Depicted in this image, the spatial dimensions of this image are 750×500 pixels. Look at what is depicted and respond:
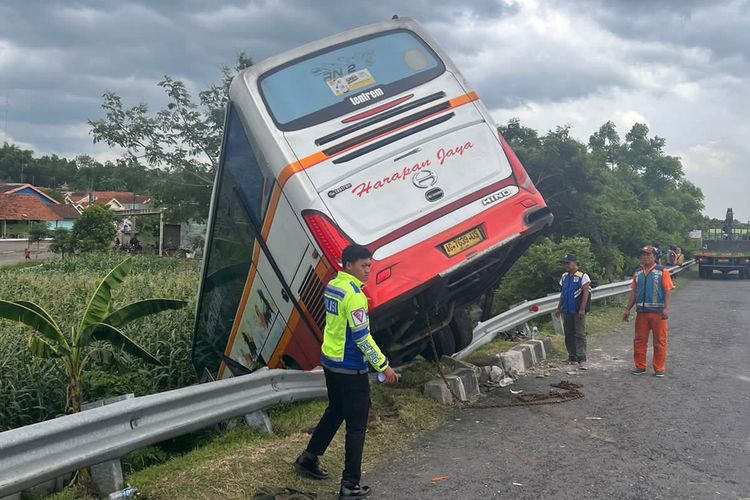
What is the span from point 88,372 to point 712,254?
1025 inches

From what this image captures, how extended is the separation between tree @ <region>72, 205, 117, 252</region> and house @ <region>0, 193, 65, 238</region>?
1235 inches

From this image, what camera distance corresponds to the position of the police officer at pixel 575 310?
26.7 feet

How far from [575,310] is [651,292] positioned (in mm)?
985

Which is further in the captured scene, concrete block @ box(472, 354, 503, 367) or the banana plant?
concrete block @ box(472, 354, 503, 367)

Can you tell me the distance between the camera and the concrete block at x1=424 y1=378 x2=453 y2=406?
19.3 feet

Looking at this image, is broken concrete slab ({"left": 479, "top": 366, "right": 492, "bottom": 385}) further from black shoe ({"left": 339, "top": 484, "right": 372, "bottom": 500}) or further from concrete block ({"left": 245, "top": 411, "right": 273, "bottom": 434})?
black shoe ({"left": 339, "top": 484, "right": 372, "bottom": 500})

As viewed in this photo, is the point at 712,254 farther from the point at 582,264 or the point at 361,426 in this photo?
the point at 361,426

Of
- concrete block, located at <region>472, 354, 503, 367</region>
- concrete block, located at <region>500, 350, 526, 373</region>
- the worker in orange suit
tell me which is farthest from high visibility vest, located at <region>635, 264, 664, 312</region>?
concrete block, located at <region>472, 354, 503, 367</region>

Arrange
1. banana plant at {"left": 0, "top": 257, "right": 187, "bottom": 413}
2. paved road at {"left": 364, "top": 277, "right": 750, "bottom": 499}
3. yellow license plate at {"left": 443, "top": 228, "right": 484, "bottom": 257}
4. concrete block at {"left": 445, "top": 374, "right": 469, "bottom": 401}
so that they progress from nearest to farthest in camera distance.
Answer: paved road at {"left": 364, "top": 277, "right": 750, "bottom": 499} < banana plant at {"left": 0, "top": 257, "right": 187, "bottom": 413} < yellow license plate at {"left": 443, "top": 228, "right": 484, "bottom": 257} < concrete block at {"left": 445, "top": 374, "right": 469, "bottom": 401}

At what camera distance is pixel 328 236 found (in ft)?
15.4

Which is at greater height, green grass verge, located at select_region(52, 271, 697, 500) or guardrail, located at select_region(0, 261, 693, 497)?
guardrail, located at select_region(0, 261, 693, 497)

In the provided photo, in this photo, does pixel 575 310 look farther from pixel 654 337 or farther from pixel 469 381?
pixel 469 381

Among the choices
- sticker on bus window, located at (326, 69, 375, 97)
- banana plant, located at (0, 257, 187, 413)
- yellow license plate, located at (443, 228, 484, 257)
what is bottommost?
banana plant, located at (0, 257, 187, 413)

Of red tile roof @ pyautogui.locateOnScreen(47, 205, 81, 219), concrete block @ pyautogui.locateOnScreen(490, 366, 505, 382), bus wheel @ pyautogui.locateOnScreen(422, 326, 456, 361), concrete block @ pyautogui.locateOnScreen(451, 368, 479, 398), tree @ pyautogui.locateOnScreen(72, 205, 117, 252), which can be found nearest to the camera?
concrete block @ pyautogui.locateOnScreen(451, 368, 479, 398)
